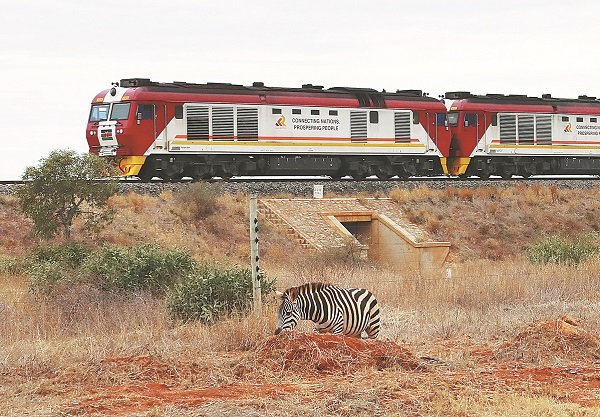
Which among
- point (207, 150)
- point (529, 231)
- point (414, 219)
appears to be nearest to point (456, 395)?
point (207, 150)

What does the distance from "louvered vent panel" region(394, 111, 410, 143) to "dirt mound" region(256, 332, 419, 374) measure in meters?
29.4

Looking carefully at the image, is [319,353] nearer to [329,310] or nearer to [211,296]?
[329,310]

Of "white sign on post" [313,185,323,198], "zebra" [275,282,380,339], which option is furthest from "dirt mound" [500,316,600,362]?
"white sign on post" [313,185,323,198]

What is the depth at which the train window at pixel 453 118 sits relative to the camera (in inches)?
1737

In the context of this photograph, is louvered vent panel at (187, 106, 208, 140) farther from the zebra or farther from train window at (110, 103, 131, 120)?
the zebra

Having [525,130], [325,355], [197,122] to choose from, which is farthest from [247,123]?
[325,355]

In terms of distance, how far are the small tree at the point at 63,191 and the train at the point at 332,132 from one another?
12.8ft

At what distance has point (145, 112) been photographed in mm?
34719

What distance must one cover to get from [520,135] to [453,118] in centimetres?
326

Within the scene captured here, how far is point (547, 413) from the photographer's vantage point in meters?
9.66

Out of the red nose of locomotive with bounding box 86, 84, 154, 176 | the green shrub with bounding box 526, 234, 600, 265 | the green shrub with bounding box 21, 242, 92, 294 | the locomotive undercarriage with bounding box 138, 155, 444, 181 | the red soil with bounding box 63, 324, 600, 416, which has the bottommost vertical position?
the red soil with bounding box 63, 324, 600, 416

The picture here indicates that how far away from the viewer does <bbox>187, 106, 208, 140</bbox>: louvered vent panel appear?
3556 cm

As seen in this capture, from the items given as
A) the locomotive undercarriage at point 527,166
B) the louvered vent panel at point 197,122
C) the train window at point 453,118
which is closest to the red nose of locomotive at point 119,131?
the louvered vent panel at point 197,122

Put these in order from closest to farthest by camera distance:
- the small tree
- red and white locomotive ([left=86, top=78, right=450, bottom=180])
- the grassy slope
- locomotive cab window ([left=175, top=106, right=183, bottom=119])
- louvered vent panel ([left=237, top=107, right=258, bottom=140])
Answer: the grassy slope, the small tree, red and white locomotive ([left=86, top=78, right=450, bottom=180]), locomotive cab window ([left=175, top=106, right=183, bottom=119]), louvered vent panel ([left=237, top=107, right=258, bottom=140])
